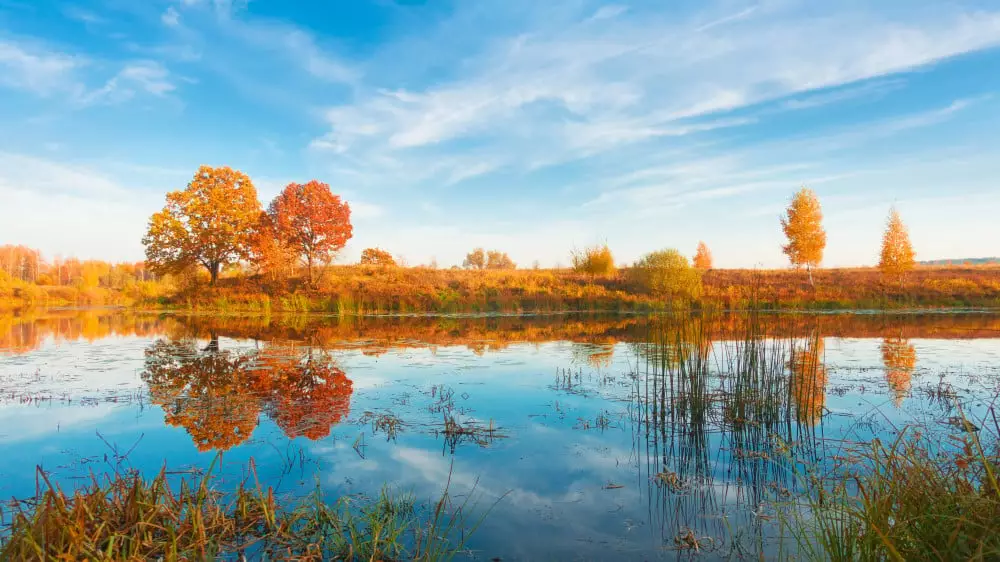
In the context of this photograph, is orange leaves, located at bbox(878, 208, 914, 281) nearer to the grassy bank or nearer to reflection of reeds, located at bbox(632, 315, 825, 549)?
the grassy bank

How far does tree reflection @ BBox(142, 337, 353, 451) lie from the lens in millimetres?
6587

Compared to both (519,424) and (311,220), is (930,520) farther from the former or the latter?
(311,220)

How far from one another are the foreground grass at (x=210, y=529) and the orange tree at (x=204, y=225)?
101 ft

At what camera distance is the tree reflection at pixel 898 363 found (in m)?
8.23

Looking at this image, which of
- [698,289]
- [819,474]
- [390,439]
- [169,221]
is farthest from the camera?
[169,221]

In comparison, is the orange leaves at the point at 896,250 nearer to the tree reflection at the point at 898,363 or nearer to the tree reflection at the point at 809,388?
the tree reflection at the point at 898,363

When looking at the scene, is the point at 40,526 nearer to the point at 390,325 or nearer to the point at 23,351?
the point at 23,351

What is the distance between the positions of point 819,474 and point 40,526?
19.9 ft

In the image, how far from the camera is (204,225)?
3103cm

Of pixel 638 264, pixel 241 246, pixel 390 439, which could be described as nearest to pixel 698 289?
pixel 638 264

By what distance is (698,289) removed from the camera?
28.0 meters

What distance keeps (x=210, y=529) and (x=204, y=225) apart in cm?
3203

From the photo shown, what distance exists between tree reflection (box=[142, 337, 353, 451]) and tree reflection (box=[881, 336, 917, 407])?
8379 millimetres

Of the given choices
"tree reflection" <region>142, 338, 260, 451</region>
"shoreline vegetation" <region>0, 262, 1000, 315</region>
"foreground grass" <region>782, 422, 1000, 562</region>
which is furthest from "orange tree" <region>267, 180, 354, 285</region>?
"foreground grass" <region>782, 422, 1000, 562</region>
